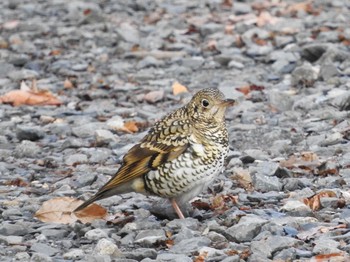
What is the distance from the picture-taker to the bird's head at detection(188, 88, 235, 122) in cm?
864

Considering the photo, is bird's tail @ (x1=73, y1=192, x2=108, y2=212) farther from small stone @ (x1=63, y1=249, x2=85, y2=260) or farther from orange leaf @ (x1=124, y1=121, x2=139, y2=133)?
orange leaf @ (x1=124, y1=121, x2=139, y2=133)

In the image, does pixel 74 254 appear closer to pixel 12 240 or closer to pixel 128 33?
pixel 12 240

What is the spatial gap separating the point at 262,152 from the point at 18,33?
27.6ft

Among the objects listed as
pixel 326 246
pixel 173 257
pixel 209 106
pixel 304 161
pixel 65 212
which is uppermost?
pixel 209 106

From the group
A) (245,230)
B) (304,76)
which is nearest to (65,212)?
(245,230)

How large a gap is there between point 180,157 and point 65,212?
1.10 m

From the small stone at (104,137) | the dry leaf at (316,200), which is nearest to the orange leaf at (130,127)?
the small stone at (104,137)

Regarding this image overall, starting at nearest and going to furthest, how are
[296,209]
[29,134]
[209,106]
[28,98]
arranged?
[296,209] → [209,106] → [29,134] → [28,98]

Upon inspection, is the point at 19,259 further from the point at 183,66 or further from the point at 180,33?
the point at 180,33

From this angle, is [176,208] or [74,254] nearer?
[74,254]

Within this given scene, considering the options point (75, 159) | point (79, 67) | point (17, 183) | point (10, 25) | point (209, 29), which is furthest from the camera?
point (10, 25)

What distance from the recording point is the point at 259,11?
1898cm

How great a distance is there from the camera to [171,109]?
13.4m

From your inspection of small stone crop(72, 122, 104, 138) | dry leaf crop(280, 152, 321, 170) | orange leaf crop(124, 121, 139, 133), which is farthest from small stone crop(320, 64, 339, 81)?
dry leaf crop(280, 152, 321, 170)
